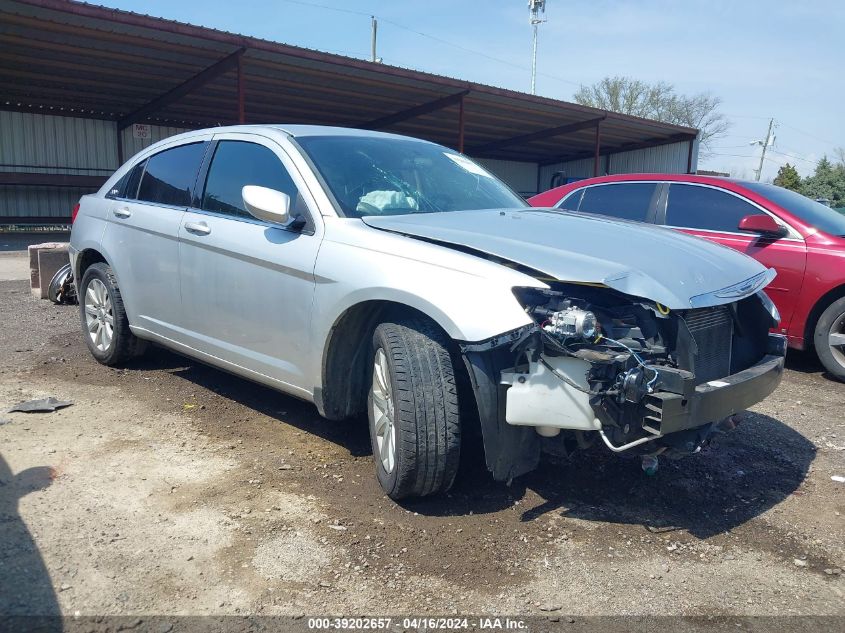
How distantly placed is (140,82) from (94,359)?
1430 cm

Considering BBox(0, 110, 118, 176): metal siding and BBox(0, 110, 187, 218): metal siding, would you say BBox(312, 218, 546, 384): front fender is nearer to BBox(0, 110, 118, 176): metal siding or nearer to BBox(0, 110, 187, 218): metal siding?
BBox(0, 110, 187, 218): metal siding

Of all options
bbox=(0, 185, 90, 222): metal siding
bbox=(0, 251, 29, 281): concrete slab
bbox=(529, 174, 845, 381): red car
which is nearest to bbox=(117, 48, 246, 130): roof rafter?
bbox=(0, 185, 90, 222): metal siding

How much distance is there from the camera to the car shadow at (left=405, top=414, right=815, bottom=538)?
3.35 m

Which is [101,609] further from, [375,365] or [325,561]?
[375,365]

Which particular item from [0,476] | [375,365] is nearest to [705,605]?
[375,365]

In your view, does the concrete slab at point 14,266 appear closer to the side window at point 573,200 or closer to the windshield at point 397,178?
the side window at point 573,200

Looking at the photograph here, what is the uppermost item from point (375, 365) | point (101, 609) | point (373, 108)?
point (373, 108)

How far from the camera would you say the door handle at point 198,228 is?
169 inches

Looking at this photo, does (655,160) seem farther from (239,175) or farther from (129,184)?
(239,175)

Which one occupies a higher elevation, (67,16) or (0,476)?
(67,16)

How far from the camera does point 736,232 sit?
20.4 ft

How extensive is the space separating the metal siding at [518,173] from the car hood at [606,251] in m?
28.6

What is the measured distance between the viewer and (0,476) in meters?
3.58

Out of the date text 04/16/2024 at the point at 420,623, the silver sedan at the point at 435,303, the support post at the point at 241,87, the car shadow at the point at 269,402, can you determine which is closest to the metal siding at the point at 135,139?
the support post at the point at 241,87
